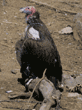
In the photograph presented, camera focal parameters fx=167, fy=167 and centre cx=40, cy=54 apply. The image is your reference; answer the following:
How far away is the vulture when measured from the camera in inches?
115

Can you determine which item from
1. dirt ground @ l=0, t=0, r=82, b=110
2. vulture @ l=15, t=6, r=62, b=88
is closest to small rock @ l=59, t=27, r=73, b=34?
dirt ground @ l=0, t=0, r=82, b=110

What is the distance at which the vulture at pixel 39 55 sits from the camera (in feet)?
9.57

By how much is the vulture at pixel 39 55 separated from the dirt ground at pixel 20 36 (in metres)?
0.34

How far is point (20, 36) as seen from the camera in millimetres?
4680

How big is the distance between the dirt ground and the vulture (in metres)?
0.34

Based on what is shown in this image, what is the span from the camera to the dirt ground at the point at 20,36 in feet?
9.44

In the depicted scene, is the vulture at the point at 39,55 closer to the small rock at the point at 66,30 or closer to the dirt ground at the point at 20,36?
the dirt ground at the point at 20,36

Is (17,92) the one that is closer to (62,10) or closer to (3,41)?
(3,41)

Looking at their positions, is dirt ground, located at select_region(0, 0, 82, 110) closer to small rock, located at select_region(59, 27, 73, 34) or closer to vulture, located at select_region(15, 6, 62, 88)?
small rock, located at select_region(59, 27, 73, 34)

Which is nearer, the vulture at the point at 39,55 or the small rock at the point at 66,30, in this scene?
the vulture at the point at 39,55

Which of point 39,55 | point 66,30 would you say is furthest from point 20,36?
point 39,55

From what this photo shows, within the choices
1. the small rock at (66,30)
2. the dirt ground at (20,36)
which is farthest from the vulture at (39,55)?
the small rock at (66,30)

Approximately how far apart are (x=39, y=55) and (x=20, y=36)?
1.90 metres

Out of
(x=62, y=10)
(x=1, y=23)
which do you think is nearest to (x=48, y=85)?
(x=1, y=23)
